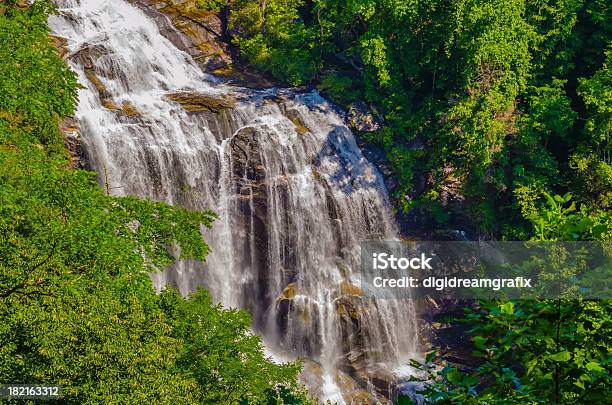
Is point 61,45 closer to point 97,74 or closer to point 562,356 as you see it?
point 97,74

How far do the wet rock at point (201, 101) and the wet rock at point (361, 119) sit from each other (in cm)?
545

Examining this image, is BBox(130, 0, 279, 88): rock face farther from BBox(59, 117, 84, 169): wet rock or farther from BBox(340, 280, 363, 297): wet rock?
BBox(340, 280, 363, 297): wet rock

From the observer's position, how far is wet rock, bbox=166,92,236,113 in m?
25.2

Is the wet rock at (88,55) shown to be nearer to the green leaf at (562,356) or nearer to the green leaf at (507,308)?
the green leaf at (507,308)

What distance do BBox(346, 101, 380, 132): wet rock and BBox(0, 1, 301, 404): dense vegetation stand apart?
45.6ft

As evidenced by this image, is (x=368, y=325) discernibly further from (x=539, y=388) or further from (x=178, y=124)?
(x=539, y=388)

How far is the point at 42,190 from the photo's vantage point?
456 inches

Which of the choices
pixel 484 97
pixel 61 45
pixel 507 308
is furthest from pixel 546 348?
pixel 61 45

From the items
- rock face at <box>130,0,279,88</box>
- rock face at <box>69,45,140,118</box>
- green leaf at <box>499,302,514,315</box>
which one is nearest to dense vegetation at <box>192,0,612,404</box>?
rock face at <box>130,0,279,88</box>

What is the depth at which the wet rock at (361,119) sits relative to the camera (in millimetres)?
27406

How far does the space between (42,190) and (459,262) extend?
1947 cm

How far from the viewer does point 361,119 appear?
90.4ft

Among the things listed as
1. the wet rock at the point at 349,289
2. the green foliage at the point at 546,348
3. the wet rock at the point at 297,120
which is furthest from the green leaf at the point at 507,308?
the wet rock at the point at 297,120

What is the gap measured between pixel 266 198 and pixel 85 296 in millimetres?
14504
